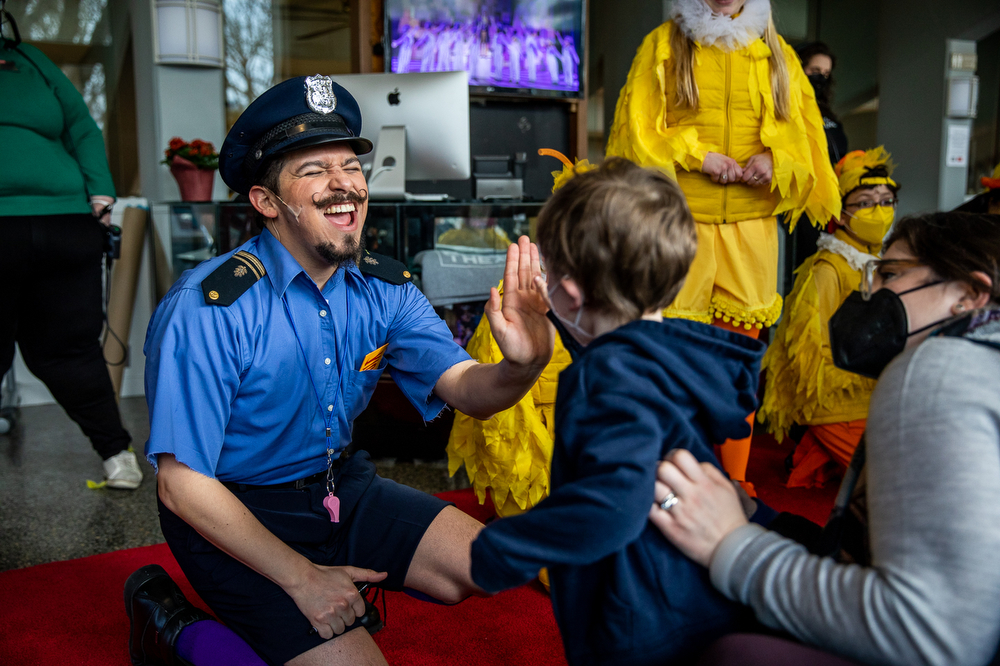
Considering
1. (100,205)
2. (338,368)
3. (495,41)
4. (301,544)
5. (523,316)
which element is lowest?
(301,544)

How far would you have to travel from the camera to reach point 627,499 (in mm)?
779

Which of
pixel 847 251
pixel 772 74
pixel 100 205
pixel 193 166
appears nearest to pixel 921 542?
pixel 772 74

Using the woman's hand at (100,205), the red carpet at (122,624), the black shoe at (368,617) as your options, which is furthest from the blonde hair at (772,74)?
the woman's hand at (100,205)

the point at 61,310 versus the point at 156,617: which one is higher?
the point at 61,310

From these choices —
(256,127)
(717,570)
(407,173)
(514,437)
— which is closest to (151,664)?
(514,437)

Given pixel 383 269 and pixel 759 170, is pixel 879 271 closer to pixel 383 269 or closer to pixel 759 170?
pixel 383 269

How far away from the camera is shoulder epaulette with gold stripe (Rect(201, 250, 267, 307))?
48.4 inches

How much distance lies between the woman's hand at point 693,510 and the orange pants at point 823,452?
5.49 ft

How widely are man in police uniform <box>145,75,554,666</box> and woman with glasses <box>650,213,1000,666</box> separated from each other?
1.58ft

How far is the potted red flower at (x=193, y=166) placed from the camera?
125 inches

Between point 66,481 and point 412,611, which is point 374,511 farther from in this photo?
point 66,481

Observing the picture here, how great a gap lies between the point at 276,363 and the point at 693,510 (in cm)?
78

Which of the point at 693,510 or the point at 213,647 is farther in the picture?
the point at 213,647

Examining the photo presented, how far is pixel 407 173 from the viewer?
9.15 ft
